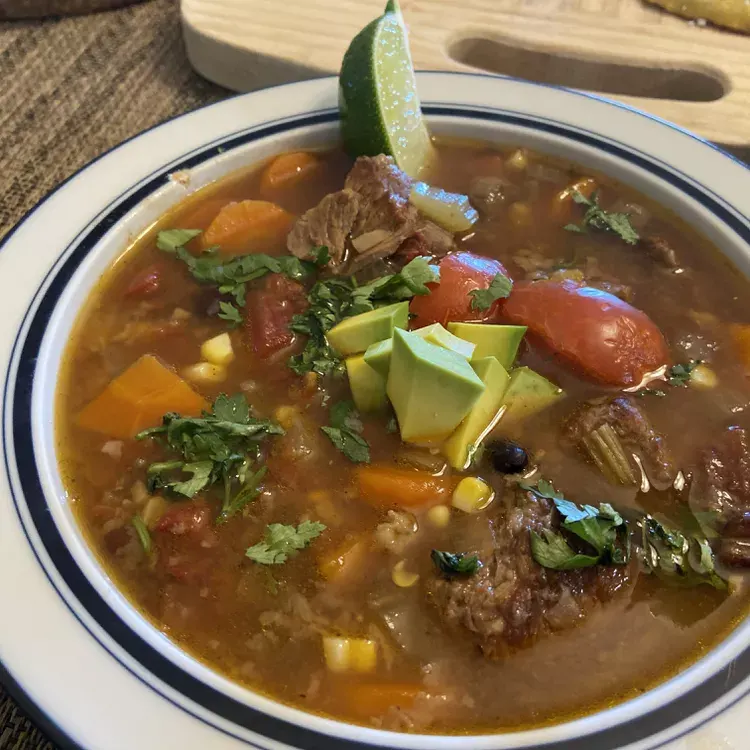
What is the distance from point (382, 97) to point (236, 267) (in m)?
1.06

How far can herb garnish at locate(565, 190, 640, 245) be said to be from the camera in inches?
132

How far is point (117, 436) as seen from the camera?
267 cm

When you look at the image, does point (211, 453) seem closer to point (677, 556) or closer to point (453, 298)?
point (453, 298)

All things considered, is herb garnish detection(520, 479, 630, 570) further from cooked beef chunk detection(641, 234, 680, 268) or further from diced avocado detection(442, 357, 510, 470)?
cooked beef chunk detection(641, 234, 680, 268)

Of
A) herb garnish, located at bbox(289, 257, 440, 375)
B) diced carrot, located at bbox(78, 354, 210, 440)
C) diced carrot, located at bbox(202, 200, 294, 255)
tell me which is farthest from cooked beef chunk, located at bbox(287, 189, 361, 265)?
diced carrot, located at bbox(78, 354, 210, 440)

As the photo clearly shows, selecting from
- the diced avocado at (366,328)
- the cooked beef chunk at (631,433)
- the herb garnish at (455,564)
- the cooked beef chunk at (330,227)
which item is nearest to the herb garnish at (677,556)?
the cooked beef chunk at (631,433)

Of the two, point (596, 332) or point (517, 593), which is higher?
point (596, 332)

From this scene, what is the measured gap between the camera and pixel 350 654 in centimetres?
218

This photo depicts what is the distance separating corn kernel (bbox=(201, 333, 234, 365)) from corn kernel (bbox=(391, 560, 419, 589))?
1124mm

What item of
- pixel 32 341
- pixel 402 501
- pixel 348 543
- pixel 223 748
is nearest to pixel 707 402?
pixel 402 501

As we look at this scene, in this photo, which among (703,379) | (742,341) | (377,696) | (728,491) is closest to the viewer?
(377,696)

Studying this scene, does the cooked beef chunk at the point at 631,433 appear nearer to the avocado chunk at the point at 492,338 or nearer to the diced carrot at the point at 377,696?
the avocado chunk at the point at 492,338

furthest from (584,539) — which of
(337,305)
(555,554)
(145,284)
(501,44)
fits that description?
(501,44)

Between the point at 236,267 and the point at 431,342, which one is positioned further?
the point at 236,267
